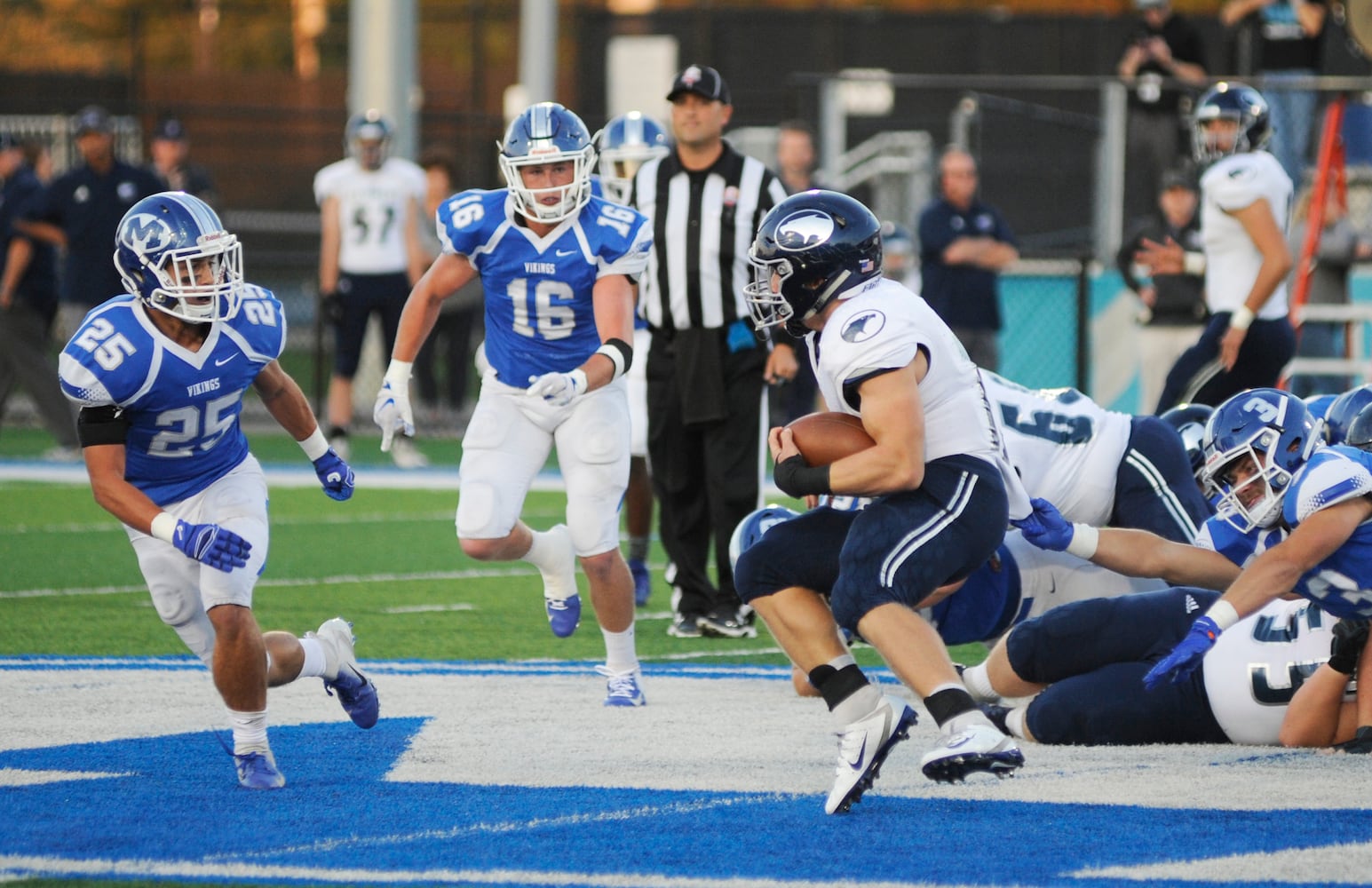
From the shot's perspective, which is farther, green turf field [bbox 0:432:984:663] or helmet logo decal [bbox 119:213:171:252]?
green turf field [bbox 0:432:984:663]

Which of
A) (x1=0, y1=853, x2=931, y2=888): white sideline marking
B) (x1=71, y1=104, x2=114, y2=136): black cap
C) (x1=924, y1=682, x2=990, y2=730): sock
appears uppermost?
(x1=71, y1=104, x2=114, y2=136): black cap

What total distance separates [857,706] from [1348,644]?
133 centimetres

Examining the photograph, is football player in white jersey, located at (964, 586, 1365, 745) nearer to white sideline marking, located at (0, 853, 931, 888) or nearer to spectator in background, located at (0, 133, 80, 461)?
white sideline marking, located at (0, 853, 931, 888)

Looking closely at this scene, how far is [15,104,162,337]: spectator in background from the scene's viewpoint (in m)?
12.2

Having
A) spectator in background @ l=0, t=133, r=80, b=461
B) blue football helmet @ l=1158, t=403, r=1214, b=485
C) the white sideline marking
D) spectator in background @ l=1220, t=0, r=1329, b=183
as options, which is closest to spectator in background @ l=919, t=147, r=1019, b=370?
spectator in background @ l=1220, t=0, r=1329, b=183

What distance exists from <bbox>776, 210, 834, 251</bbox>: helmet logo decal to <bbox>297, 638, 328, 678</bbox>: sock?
1598 mm

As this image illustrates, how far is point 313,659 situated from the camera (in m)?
5.04

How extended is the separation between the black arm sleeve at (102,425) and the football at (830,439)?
1.66 meters

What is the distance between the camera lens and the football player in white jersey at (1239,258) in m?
7.75

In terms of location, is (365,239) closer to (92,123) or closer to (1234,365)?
(92,123)

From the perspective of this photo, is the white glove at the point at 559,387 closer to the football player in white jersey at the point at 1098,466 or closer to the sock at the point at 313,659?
the sock at the point at 313,659

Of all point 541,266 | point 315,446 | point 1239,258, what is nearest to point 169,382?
point 315,446

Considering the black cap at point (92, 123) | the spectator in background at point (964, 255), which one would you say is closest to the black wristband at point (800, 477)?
the spectator in background at point (964, 255)

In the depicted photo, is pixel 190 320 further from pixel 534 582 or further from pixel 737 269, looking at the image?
pixel 534 582
